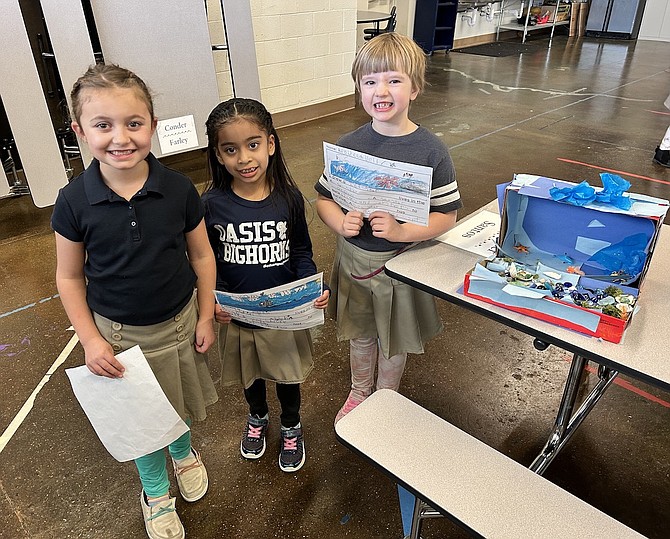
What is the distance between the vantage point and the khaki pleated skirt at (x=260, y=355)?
1.54 m

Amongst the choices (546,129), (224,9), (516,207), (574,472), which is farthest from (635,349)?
(546,129)

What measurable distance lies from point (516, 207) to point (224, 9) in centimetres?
319

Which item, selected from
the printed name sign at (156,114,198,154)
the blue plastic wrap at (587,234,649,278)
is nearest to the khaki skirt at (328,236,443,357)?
the blue plastic wrap at (587,234,649,278)

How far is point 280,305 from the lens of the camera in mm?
1362

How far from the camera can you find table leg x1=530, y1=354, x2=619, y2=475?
5.45ft

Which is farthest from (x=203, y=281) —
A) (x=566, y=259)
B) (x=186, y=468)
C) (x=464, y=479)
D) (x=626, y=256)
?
(x=626, y=256)

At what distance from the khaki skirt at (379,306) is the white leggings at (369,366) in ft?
0.33

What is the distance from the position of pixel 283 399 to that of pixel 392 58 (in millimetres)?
1068

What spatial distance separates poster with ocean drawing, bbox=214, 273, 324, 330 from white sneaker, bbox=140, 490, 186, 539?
608 mm

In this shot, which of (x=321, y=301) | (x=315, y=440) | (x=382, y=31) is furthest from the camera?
(x=382, y=31)

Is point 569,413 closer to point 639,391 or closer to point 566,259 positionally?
point 639,391

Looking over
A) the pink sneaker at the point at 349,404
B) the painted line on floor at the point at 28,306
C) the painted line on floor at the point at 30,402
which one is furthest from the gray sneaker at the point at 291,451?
the painted line on floor at the point at 28,306

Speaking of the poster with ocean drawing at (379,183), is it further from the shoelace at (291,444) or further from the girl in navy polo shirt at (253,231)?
the shoelace at (291,444)

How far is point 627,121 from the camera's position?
18.6 feet
